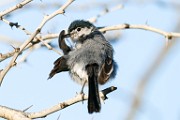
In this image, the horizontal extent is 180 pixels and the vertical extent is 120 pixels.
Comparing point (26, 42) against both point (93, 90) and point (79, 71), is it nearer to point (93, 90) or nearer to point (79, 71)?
point (93, 90)

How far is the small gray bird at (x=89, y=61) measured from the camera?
12.6ft

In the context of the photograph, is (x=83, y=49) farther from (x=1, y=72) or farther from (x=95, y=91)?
(x=1, y=72)

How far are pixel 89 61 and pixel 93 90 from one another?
18.7 inches

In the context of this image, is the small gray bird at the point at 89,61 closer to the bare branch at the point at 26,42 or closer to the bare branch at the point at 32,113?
the bare branch at the point at 26,42

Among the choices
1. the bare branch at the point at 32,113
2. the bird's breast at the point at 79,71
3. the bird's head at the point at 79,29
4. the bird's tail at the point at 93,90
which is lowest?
the bare branch at the point at 32,113

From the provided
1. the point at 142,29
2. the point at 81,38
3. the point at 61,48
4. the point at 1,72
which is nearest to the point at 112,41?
the point at 81,38

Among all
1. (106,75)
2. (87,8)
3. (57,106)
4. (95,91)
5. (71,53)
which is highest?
(87,8)

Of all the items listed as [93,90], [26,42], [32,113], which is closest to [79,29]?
[93,90]

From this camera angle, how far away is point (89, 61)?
13.0 ft

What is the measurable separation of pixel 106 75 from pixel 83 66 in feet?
0.73

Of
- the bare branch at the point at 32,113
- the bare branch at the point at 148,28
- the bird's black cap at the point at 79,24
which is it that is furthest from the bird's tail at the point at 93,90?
the bird's black cap at the point at 79,24

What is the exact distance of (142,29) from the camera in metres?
3.51

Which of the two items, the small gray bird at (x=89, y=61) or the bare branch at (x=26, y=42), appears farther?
the small gray bird at (x=89, y=61)

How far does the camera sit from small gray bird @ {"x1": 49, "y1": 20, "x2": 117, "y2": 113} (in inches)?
151
